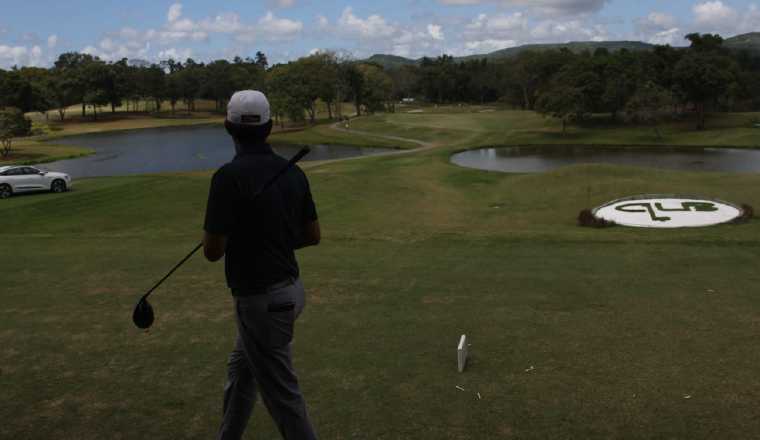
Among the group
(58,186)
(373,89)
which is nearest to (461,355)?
(58,186)

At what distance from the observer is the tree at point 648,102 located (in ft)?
258

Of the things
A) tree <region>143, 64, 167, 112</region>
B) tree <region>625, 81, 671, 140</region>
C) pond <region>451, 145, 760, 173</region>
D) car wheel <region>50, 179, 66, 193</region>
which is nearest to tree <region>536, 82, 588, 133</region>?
tree <region>625, 81, 671, 140</region>

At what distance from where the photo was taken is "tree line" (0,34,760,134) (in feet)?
264

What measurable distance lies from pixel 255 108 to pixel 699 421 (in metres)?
4.39

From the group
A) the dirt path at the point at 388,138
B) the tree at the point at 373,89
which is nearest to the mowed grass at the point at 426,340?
the dirt path at the point at 388,138

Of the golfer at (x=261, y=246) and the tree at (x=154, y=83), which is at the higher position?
the tree at (x=154, y=83)

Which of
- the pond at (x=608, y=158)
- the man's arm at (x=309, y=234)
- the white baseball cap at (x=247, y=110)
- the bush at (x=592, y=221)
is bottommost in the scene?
the pond at (x=608, y=158)

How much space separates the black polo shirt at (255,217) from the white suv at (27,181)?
108 ft

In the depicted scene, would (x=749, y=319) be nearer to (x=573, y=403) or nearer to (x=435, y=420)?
(x=573, y=403)

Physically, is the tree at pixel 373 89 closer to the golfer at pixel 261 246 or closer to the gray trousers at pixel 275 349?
the golfer at pixel 261 246

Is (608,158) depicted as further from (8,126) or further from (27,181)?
(8,126)

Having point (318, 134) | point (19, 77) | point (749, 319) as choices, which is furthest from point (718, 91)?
point (19, 77)

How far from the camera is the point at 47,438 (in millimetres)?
5395

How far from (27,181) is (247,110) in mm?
33130
